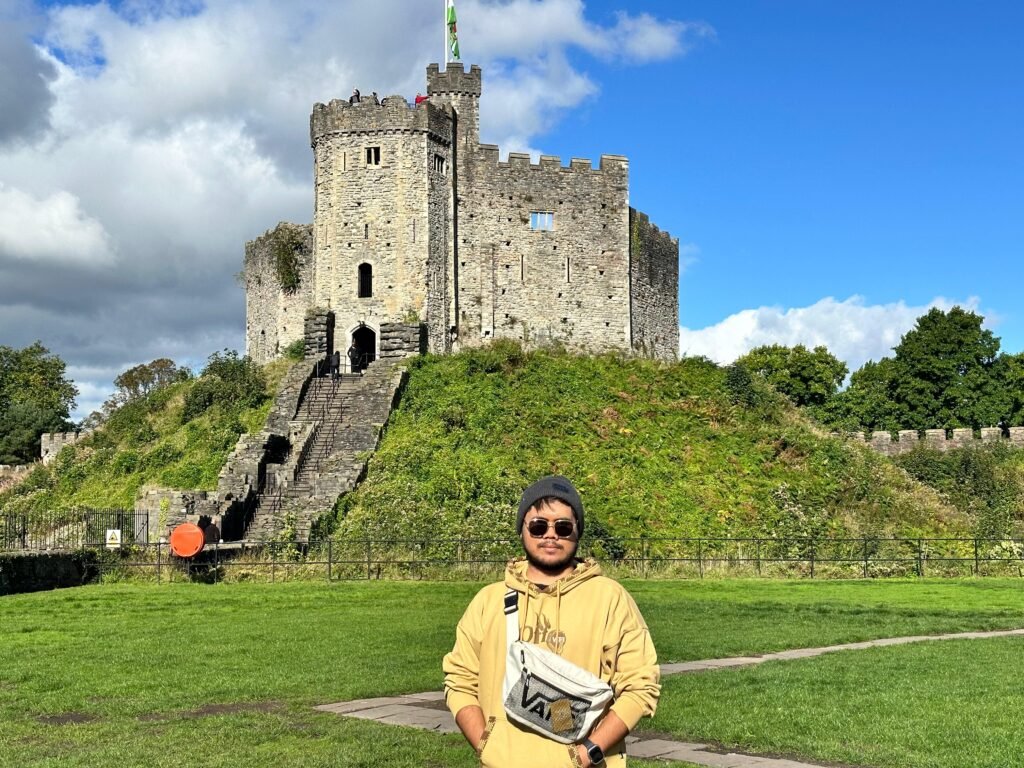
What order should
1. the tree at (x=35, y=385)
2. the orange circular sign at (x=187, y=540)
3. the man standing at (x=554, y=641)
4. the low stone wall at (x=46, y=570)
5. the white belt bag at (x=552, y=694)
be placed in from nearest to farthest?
1. the white belt bag at (x=552, y=694)
2. the man standing at (x=554, y=641)
3. the low stone wall at (x=46, y=570)
4. the orange circular sign at (x=187, y=540)
5. the tree at (x=35, y=385)

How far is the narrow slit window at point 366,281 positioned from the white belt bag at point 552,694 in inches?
1521

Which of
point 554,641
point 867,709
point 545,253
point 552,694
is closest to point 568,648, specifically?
point 554,641

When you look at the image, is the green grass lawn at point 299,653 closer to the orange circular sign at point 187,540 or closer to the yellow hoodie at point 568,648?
the orange circular sign at point 187,540

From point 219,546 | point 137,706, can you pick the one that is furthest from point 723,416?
point 137,706

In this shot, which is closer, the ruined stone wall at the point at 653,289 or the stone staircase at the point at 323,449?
the stone staircase at the point at 323,449

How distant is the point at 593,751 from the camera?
196 inches

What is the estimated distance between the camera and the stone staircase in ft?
100

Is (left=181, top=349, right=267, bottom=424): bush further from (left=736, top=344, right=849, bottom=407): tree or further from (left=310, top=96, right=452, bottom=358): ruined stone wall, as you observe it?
(left=736, top=344, right=849, bottom=407): tree

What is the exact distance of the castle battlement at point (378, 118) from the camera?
1697 inches

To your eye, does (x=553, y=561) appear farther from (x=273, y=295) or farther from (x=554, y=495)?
(x=273, y=295)

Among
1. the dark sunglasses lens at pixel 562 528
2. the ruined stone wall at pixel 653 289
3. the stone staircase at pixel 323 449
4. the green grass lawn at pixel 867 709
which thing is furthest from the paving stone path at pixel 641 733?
the ruined stone wall at pixel 653 289

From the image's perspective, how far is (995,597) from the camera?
2348cm

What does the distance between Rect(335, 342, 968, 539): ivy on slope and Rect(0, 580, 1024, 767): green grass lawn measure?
17.0 feet

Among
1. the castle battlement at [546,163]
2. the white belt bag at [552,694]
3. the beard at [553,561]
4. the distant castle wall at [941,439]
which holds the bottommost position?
the white belt bag at [552,694]
